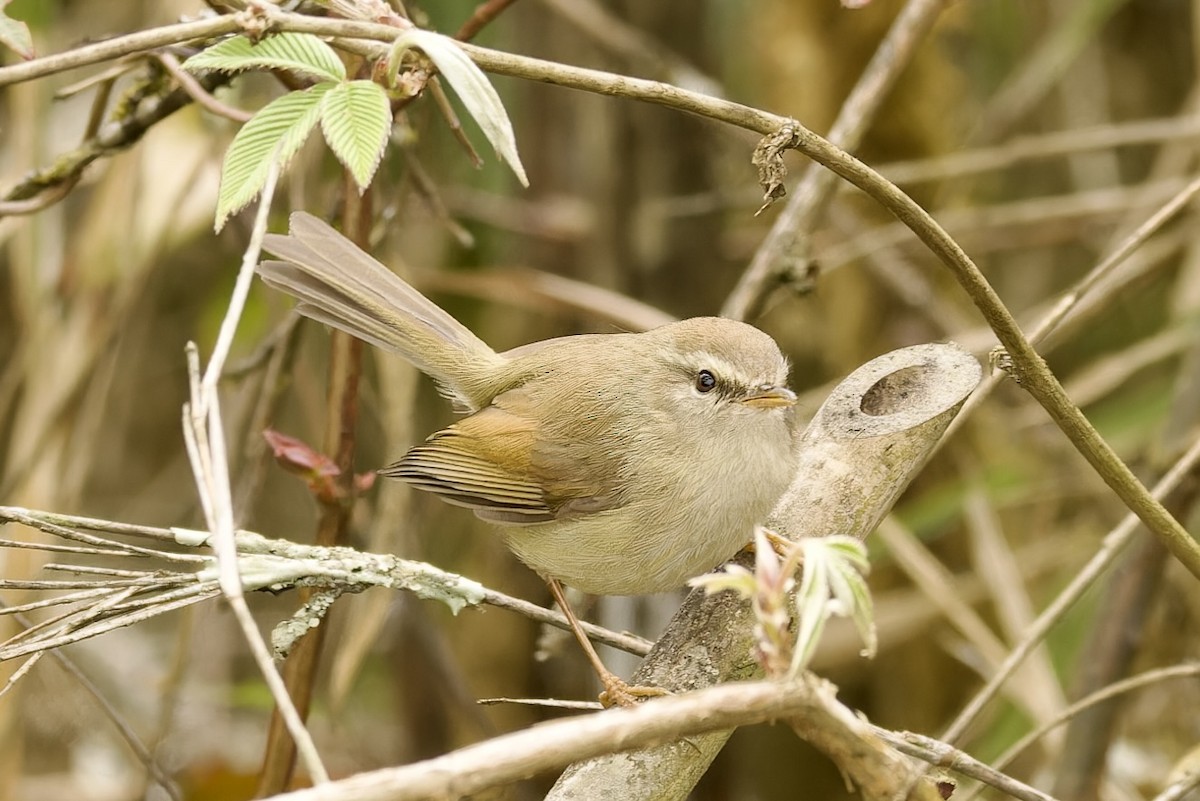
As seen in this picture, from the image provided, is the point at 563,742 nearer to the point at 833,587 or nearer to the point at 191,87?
the point at 833,587

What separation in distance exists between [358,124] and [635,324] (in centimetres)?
257

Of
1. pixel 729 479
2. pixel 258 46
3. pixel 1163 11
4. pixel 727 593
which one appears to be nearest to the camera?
pixel 258 46

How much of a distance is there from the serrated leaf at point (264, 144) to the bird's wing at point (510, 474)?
3.99 ft

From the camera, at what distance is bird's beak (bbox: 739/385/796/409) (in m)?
2.84

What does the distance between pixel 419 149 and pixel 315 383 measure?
1321 millimetres

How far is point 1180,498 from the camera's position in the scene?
3.29 m

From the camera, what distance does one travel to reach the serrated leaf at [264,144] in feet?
5.57

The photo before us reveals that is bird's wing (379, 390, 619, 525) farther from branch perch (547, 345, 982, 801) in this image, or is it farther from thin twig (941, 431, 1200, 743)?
thin twig (941, 431, 1200, 743)

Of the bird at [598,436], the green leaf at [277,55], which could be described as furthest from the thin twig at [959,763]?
the green leaf at [277,55]

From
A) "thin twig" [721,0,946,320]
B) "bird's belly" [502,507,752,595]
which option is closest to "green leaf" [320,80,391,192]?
"bird's belly" [502,507,752,595]

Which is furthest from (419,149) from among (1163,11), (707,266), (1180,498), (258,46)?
(1163,11)

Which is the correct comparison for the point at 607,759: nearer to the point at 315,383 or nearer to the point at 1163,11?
the point at 315,383

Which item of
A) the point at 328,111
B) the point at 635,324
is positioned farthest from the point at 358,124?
the point at 635,324

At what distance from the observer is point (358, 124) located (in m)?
1.69
